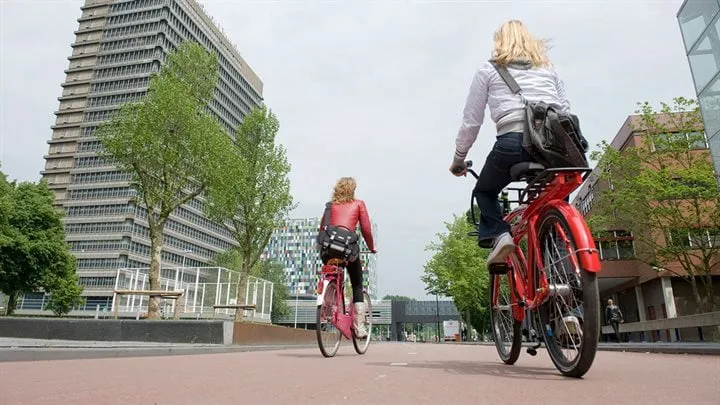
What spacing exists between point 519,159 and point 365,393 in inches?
72.8

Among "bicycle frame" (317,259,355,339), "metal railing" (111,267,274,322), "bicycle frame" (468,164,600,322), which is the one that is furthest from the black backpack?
"metal railing" (111,267,274,322)

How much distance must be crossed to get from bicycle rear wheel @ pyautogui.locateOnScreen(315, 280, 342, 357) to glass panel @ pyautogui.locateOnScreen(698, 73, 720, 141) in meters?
16.4

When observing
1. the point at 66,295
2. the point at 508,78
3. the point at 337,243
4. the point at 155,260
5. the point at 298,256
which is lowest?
the point at 337,243

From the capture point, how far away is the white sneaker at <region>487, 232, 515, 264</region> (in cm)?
348

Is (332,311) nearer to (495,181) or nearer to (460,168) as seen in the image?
(460,168)

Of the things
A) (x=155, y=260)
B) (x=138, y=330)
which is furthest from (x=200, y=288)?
(x=138, y=330)

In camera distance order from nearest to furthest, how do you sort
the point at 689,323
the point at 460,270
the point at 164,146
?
the point at 689,323 → the point at 164,146 → the point at 460,270

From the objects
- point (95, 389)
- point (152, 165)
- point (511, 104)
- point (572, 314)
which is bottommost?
point (95, 389)

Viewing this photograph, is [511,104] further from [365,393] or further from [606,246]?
[606,246]

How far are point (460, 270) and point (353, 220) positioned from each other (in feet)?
125

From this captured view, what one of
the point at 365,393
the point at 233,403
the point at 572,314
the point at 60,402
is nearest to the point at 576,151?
the point at 572,314

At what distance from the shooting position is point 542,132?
10.0ft

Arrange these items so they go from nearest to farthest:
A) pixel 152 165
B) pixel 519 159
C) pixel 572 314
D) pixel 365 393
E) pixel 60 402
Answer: pixel 60 402 < pixel 365 393 < pixel 572 314 < pixel 519 159 < pixel 152 165

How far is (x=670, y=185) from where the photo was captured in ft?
80.9
